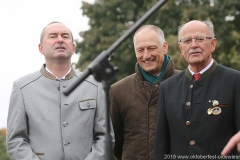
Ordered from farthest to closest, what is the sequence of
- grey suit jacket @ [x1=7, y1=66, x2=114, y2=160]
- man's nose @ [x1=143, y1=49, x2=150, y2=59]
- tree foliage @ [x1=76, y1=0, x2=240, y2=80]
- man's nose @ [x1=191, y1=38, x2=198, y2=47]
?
tree foliage @ [x1=76, y1=0, x2=240, y2=80] → man's nose @ [x1=143, y1=49, x2=150, y2=59] → grey suit jacket @ [x1=7, y1=66, x2=114, y2=160] → man's nose @ [x1=191, y1=38, x2=198, y2=47]

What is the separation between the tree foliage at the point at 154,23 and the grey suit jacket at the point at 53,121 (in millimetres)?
17268

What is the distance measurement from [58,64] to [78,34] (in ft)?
77.8

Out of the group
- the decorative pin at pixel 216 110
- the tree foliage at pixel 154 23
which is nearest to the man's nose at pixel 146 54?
the decorative pin at pixel 216 110

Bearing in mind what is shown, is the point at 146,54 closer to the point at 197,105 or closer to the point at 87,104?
the point at 87,104

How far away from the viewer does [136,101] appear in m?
6.77

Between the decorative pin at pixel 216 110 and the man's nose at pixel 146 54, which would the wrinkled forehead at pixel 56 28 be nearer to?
the man's nose at pixel 146 54

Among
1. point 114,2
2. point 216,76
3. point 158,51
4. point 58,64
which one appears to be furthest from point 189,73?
point 114,2

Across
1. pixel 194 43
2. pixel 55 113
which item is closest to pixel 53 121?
pixel 55 113

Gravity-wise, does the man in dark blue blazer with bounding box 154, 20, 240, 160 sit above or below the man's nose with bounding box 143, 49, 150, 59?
below

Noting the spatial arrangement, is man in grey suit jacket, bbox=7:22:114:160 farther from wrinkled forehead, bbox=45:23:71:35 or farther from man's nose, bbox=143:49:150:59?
Result: man's nose, bbox=143:49:150:59

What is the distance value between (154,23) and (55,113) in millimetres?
21051

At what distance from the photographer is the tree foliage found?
2455 centimetres

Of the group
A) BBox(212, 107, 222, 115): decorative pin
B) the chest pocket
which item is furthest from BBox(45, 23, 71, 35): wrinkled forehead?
BBox(212, 107, 222, 115): decorative pin

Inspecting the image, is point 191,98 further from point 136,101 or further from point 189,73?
point 136,101
